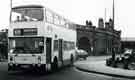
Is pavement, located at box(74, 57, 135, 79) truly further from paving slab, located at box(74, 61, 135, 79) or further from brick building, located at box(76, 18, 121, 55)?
brick building, located at box(76, 18, 121, 55)

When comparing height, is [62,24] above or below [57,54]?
above

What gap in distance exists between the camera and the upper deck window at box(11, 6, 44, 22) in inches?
721

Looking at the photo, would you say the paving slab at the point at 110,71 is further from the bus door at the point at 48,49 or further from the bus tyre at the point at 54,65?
the bus door at the point at 48,49

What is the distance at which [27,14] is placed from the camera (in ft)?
61.4

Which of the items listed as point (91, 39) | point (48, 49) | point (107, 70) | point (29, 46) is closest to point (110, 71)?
point (107, 70)

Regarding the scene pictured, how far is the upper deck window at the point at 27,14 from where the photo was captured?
18.3 meters

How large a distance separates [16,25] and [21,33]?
25.3 inches

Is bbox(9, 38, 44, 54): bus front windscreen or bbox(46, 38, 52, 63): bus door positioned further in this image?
bbox(46, 38, 52, 63): bus door

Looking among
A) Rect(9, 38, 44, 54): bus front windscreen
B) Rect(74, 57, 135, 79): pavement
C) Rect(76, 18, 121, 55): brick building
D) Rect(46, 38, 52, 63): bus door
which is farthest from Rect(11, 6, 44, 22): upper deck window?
Rect(76, 18, 121, 55): brick building

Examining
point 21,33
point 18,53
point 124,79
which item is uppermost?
point 21,33

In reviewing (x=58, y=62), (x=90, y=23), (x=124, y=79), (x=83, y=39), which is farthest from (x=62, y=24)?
(x=90, y=23)

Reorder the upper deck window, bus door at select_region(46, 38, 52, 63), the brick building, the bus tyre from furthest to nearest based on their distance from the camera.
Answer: the brick building
the bus tyre
bus door at select_region(46, 38, 52, 63)
the upper deck window

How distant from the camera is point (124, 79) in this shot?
664 inches

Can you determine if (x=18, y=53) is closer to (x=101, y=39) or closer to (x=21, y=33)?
(x=21, y=33)
